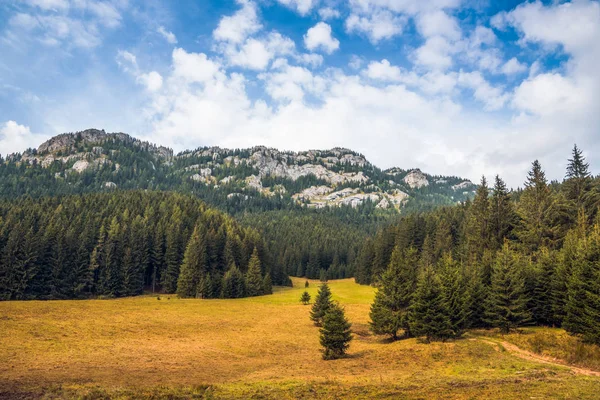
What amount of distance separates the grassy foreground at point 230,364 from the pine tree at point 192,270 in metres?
27.8

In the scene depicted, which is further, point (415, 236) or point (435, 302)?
point (415, 236)

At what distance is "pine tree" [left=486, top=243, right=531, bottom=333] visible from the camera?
1396 inches

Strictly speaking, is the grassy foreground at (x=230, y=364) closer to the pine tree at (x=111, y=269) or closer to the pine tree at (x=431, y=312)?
the pine tree at (x=431, y=312)

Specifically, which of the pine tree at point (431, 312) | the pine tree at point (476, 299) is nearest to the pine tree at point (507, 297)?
the pine tree at point (476, 299)

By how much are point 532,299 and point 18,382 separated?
46.8 m

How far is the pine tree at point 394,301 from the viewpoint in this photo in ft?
125

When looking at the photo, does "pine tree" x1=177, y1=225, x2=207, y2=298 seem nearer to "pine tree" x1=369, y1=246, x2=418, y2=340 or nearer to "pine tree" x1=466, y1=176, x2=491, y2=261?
"pine tree" x1=369, y1=246, x2=418, y2=340

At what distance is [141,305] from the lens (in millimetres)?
61188

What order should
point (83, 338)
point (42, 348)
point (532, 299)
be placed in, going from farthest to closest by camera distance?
point (532, 299) → point (83, 338) → point (42, 348)

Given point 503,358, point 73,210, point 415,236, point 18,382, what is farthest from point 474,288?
point 73,210

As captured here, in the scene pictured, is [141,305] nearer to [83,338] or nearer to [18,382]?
[83,338]

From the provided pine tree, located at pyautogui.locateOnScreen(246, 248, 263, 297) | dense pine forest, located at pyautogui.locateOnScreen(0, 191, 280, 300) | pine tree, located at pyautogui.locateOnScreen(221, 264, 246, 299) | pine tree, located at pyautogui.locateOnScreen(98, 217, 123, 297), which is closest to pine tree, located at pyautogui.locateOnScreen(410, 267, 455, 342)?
pine tree, located at pyautogui.locateOnScreen(221, 264, 246, 299)

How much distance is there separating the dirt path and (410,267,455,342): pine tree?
12.2 ft

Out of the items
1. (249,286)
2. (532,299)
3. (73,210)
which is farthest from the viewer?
(73,210)
